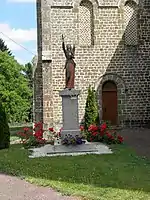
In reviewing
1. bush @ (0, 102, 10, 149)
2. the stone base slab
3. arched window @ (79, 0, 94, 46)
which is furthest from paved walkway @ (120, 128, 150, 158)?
arched window @ (79, 0, 94, 46)

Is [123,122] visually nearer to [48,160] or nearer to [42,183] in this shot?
[48,160]

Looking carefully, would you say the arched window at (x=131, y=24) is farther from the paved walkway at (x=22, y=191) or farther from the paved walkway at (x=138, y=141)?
the paved walkway at (x=22, y=191)

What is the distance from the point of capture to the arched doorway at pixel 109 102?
22250mm

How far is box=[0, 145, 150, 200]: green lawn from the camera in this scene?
709 cm

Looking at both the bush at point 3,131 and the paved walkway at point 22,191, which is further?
the bush at point 3,131

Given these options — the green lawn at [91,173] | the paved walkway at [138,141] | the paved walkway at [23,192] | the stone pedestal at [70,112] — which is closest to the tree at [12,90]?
the paved walkway at [138,141]

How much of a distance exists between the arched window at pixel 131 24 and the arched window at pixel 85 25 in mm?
2024

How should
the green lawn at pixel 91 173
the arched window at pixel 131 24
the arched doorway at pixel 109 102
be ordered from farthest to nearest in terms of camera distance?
the arched window at pixel 131 24 < the arched doorway at pixel 109 102 < the green lawn at pixel 91 173

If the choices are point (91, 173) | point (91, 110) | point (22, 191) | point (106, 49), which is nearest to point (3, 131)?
point (91, 173)

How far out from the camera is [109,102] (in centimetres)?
2231

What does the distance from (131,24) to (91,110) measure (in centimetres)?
563

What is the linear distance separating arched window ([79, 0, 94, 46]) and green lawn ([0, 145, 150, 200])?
36.5 ft

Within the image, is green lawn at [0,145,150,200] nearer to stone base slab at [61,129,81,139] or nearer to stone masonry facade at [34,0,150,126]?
stone base slab at [61,129,81,139]

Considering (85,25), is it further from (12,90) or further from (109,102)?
(12,90)
